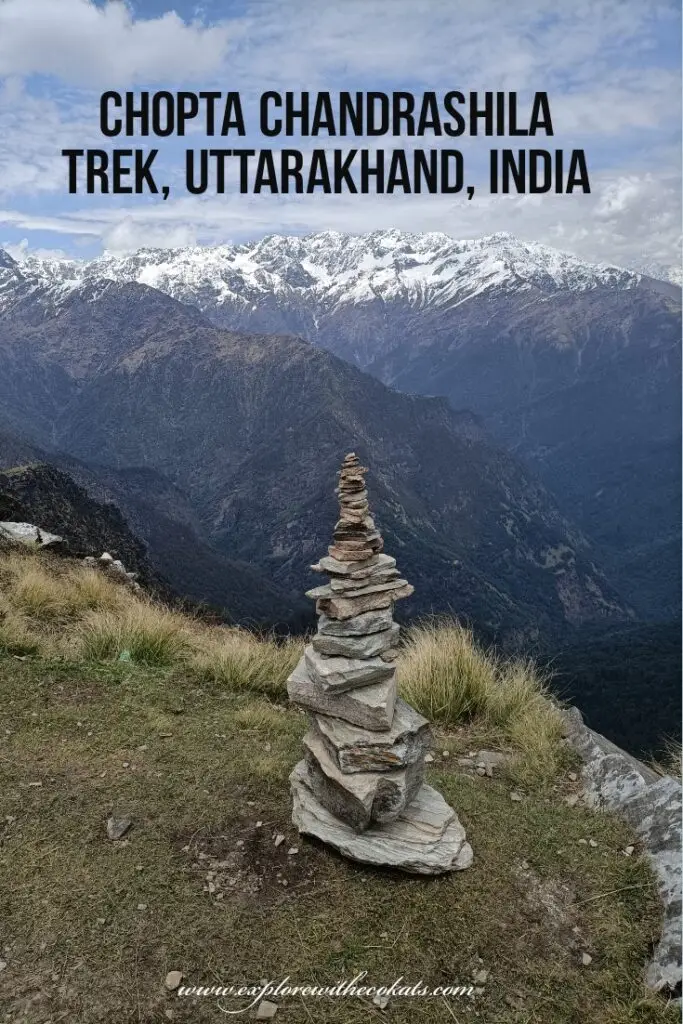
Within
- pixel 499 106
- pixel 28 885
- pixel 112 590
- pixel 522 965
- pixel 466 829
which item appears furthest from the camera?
pixel 112 590

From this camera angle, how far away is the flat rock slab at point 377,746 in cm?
595

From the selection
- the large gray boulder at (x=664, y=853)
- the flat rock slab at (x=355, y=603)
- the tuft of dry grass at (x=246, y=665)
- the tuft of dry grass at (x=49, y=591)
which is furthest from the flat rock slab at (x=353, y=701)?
the tuft of dry grass at (x=49, y=591)

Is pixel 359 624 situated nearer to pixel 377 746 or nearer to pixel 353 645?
pixel 353 645

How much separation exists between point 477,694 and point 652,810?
2939mm

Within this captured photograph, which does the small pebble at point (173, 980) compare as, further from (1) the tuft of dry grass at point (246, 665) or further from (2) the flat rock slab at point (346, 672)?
(1) the tuft of dry grass at point (246, 665)

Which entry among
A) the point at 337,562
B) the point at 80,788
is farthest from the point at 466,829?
the point at 80,788

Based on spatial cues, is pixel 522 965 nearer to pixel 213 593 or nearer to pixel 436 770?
pixel 436 770

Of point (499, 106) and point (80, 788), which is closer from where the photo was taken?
point (80, 788)

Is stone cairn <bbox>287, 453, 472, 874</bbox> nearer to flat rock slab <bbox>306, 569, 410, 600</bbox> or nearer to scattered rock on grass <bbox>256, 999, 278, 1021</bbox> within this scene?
flat rock slab <bbox>306, 569, 410, 600</bbox>

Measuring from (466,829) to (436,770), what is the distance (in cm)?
131

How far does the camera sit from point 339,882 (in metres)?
5.70

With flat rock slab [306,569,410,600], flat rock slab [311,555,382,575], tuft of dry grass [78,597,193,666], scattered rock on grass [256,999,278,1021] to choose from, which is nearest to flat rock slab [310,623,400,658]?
flat rock slab [306,569,410,600]

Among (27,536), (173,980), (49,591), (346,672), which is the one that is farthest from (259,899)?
(27,536)

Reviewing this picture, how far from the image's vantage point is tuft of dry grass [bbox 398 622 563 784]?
852 cm
